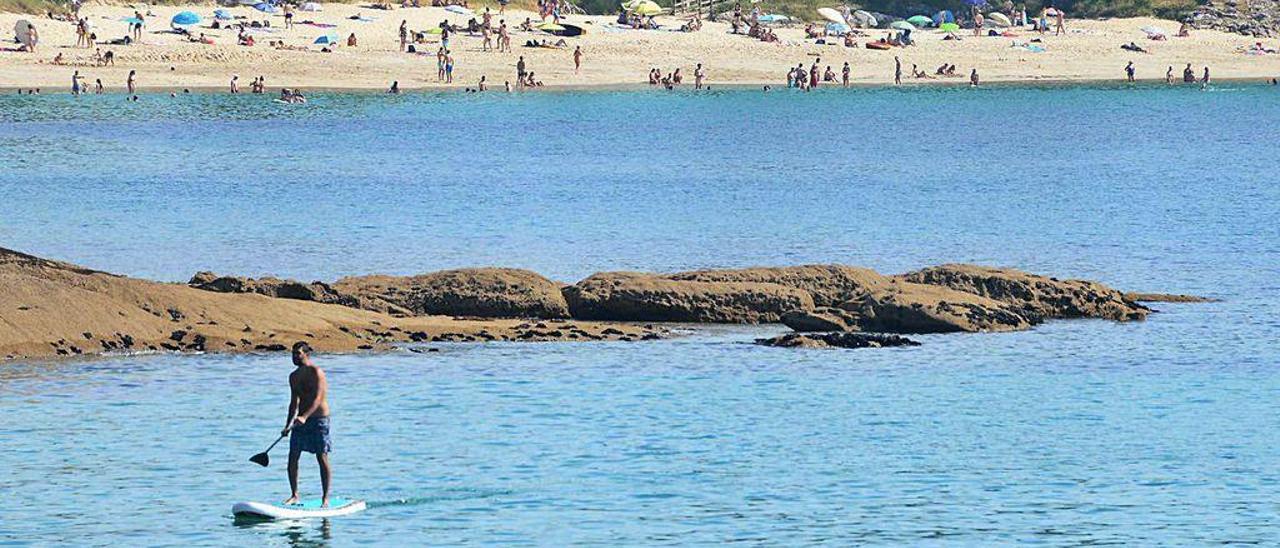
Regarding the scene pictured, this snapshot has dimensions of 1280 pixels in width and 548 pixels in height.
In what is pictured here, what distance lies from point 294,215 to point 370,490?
29.5m

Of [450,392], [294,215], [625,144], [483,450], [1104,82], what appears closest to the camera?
[483,450]

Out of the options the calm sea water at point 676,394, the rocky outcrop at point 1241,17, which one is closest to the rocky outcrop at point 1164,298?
the calm sea water at point 676,394

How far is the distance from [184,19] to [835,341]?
74.3 m

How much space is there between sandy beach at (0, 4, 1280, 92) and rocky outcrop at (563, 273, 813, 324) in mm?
62770

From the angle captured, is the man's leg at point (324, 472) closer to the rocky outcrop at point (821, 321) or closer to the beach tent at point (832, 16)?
the rocky outcrop at point (821, 321)

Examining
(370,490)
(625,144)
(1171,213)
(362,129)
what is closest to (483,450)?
(370,490)

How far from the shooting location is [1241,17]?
126 meters

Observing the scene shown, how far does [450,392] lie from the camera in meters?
26.5

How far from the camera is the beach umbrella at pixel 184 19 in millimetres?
99500

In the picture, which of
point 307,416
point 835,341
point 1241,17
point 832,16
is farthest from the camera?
point 1241,17

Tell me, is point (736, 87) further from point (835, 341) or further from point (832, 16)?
point (835, 341)

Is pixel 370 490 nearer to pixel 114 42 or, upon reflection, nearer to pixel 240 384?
pixel 240 384

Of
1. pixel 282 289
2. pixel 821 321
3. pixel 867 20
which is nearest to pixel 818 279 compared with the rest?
pixel 821 321

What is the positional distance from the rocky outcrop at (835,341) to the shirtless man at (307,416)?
36.7 ft
